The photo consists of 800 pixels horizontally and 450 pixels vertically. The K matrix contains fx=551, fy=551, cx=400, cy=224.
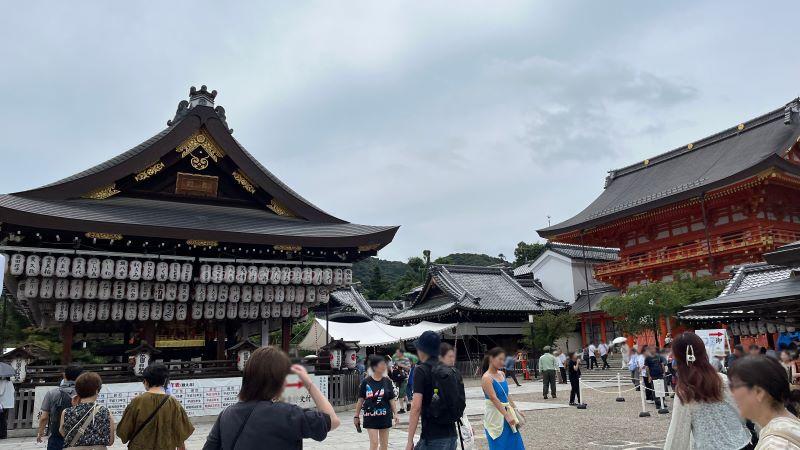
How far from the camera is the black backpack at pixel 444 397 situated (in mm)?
5320

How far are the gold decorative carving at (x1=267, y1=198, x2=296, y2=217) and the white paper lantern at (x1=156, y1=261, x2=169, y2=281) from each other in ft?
13.6

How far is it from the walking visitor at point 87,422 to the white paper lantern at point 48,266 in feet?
30.4

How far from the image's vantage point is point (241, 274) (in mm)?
15344

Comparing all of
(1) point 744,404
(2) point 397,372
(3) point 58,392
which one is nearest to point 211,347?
(2) point 397,372

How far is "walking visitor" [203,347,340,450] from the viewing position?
317 cm

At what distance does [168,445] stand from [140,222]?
10.3m

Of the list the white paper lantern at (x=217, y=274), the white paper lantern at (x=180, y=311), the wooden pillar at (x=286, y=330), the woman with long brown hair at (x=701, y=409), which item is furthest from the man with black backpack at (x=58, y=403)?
the wooden pillar at (x=286, y=330)

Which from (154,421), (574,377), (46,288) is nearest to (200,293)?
(46,288)

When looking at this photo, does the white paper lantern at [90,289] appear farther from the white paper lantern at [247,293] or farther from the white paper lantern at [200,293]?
the white paper lantern at [247,293]

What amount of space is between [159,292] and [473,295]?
2368 cm

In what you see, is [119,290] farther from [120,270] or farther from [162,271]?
[162,271]

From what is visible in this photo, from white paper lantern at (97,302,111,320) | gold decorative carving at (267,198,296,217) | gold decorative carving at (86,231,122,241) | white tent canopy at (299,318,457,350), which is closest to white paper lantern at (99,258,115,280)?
gold decorative carving at (86,231,122,241)

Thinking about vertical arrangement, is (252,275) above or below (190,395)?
above

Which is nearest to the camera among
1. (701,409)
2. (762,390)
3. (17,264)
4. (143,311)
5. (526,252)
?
(762,390)
